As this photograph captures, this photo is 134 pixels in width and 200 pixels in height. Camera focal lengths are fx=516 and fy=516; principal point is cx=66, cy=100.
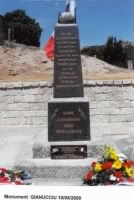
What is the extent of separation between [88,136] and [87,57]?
11493mm

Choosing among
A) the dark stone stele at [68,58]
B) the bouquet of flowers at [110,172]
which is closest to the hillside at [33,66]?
the dark stone stele at [68,58]

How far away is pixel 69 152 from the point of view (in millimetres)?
7113

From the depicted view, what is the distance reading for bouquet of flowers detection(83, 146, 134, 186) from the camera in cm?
574

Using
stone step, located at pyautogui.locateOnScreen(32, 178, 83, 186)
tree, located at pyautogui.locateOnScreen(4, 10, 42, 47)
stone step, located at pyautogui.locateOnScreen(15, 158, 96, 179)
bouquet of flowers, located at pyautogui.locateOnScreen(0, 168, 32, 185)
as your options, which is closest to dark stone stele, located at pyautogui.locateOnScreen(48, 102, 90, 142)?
stone step, located at pyautogui.locateOnScreen(15, 158, 96, 179)

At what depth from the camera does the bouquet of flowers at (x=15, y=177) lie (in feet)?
19.1

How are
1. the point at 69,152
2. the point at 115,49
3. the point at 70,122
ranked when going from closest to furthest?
1. the point at 69,152
2. the point at 70,122
3. the point at 115,49

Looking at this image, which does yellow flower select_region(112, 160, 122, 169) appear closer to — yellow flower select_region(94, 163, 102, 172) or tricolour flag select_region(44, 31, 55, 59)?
yellow flower select_region(94, 163, 102, 172)

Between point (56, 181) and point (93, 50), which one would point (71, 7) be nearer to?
point (56, 181)

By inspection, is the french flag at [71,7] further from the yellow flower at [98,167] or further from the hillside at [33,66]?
the hillside at [33,66]

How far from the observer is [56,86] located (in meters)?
7.51

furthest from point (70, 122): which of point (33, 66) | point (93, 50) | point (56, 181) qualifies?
point (33, 66)

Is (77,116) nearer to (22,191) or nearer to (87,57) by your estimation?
(22,191)

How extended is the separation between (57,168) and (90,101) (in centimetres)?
659

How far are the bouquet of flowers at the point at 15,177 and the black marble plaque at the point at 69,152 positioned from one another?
760 mm
